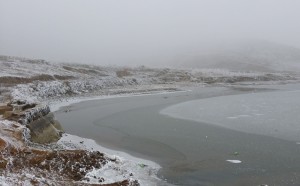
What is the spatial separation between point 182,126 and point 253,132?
5.63 meters

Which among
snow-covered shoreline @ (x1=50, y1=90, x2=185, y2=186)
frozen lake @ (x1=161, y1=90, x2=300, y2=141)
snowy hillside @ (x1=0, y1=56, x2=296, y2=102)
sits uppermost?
snowy hillside @ (x1=0, y1=56, x2=296, y2=102)

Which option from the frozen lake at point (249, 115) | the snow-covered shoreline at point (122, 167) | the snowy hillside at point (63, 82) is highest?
the snowy hillside at point (63, 82)

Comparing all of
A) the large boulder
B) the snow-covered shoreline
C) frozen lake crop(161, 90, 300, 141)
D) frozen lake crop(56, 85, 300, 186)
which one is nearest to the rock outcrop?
the large boulder

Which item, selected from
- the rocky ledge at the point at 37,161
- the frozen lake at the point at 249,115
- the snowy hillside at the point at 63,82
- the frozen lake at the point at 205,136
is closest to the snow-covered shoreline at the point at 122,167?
the rocky ledge at the point at 37,161

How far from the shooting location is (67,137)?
26125 mm

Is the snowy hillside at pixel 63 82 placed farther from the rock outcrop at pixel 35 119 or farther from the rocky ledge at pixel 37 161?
the rocky ledge at pixel 37 161

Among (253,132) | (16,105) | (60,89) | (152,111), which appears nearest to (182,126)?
(253,132)

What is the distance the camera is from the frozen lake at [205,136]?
1814 centimetres

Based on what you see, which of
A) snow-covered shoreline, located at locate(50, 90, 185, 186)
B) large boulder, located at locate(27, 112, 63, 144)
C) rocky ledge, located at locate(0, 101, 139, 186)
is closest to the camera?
rocky ledge, located at locate(0, 101, 139, 186)

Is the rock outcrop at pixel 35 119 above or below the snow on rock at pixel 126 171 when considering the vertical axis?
above

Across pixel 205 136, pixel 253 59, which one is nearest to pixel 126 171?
pixel 205 136

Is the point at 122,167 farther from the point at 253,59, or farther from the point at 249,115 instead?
the point at 253,59

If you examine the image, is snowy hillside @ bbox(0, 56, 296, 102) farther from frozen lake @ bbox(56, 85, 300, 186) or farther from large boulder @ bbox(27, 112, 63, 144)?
large boulder @ bbox(27, 112, 63, 144)

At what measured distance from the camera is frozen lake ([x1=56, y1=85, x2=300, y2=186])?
18141mm
